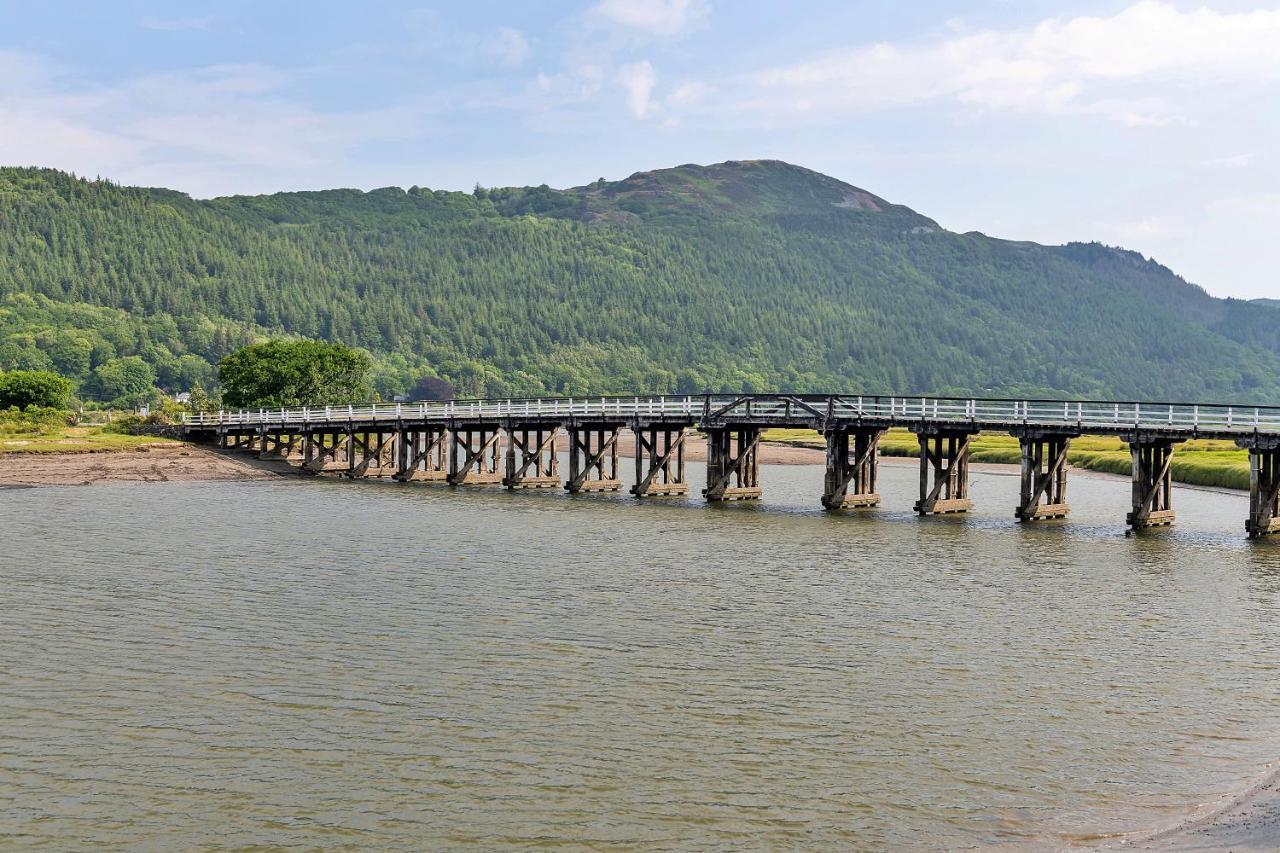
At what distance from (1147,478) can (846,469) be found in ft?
50.3

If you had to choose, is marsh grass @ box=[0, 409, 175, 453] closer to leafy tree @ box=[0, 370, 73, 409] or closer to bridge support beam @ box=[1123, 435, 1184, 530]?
leafy tree @ box=[0, 370, 73, 409]

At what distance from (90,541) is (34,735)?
3015cm

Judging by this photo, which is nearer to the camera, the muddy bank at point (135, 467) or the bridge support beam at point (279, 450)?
the muddy bank at point (135, 467)

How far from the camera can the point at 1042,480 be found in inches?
2522

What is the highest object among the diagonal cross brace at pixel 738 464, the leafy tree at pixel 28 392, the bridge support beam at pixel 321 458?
the leafy tree at pixel 28 392

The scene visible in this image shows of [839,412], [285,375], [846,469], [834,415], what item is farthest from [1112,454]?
[285,375]

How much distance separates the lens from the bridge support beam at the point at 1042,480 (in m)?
62.1

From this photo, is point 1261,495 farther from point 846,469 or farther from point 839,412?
point 846,469

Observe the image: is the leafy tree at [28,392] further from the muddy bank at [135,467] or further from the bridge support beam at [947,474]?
the bridge support beam at [947,474]

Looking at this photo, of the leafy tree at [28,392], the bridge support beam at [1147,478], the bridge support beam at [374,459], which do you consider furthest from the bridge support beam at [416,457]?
the leafy tree at [28,392]

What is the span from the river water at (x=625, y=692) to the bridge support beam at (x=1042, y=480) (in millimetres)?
9317

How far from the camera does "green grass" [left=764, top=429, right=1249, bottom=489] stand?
92.9 metres

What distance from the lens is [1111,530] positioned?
2343 inches

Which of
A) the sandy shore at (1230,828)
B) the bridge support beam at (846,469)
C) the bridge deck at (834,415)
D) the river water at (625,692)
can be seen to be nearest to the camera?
the sandy shore at (1230,828)
